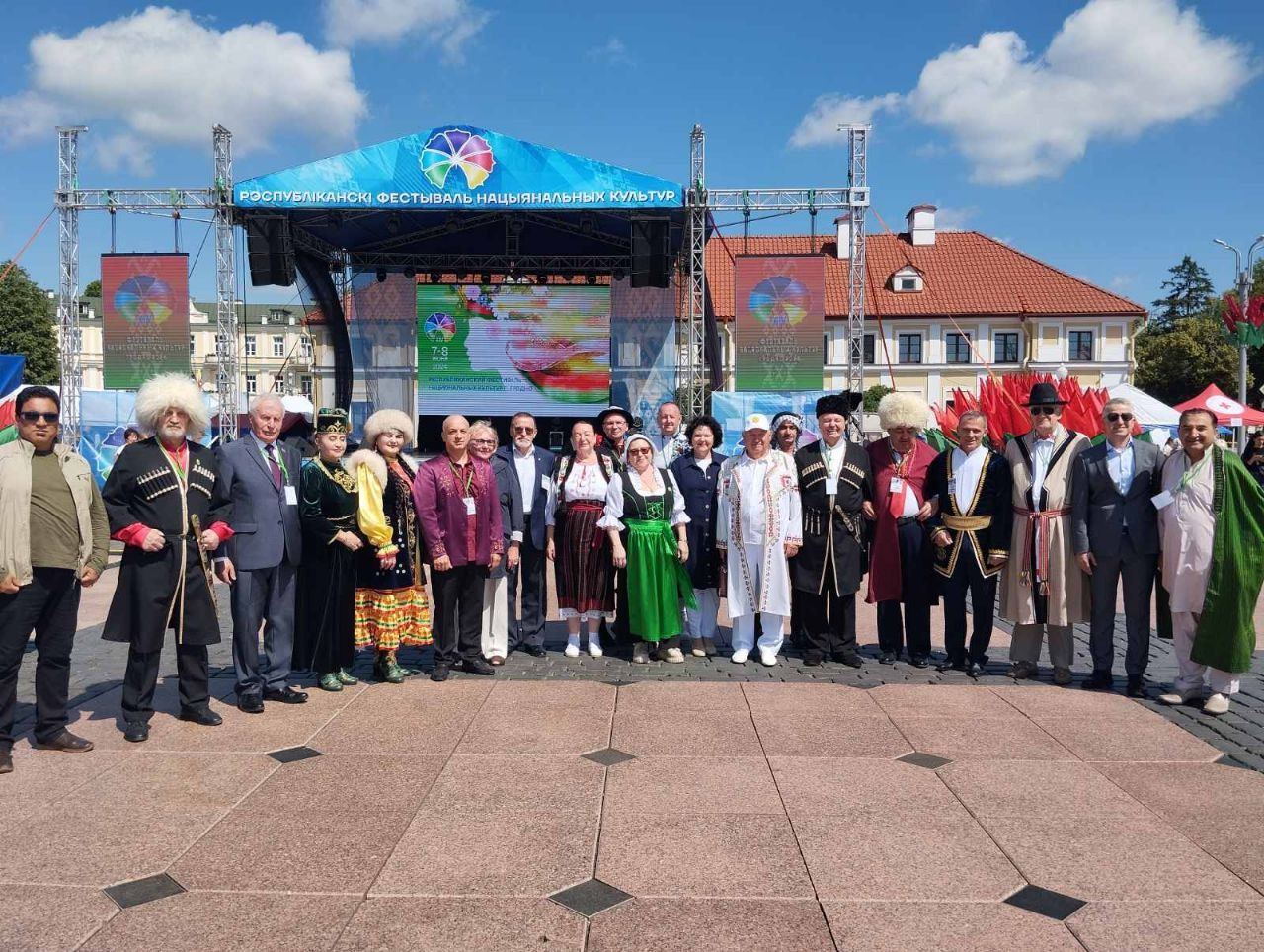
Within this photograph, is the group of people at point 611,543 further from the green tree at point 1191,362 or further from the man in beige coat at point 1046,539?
the green tree at point 1191,362

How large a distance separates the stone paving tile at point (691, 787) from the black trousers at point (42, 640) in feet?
8.67

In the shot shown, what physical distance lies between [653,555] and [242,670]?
2.58 meters

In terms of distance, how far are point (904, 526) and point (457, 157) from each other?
11.1 m

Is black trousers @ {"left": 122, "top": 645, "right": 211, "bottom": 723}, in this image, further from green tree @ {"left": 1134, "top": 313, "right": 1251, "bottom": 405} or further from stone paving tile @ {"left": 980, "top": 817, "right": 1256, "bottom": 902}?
green tree @ {"left": 1134, "top": 313, "right": 1251, "bottom": 405}

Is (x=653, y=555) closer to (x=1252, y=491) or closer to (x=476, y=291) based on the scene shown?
(x=1252, y=491)

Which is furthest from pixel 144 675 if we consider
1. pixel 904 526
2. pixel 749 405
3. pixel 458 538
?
pixel 749 405

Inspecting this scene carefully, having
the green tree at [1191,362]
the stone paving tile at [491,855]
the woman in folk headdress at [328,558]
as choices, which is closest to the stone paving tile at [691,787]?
the stone paving tile at [491,855]

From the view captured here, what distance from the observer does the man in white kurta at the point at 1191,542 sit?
5.32 m

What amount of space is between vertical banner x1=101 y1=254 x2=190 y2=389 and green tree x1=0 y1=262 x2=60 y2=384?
28586 millimetres

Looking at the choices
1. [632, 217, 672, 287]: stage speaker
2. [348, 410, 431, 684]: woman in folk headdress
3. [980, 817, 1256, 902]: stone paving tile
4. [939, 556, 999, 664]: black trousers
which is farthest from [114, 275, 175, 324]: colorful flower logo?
[980, 817, 1256, 902]: stone paving tile

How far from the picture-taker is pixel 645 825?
3664mm

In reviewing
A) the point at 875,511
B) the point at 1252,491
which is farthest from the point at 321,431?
the point at 1252,491

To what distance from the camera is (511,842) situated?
11.5 ft

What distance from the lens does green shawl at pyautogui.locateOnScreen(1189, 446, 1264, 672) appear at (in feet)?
17.0
